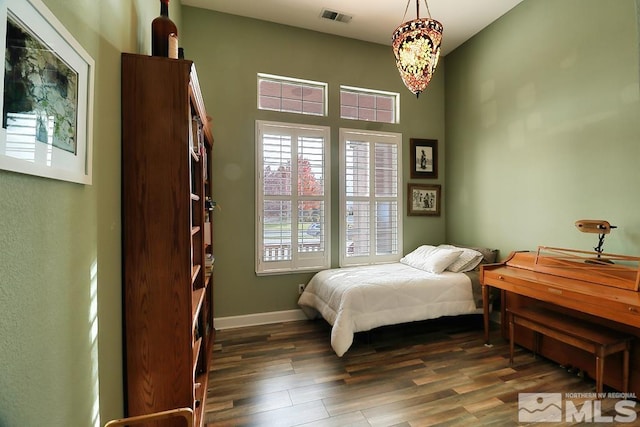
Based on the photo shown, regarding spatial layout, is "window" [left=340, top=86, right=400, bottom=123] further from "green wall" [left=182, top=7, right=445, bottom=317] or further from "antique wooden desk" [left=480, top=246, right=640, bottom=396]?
"antique wooden desk" [left=480, top=246, right=640, bottom=396]

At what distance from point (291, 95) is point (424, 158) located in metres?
1.99

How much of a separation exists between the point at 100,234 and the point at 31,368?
0.56m

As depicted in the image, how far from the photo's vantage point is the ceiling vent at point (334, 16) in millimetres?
3326

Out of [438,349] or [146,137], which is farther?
[438,349]

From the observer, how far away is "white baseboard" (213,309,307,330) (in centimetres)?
331

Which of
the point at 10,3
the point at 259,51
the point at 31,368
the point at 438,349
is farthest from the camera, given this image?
the point at 259,51

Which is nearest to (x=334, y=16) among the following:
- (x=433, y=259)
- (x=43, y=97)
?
(x=433, y=259)

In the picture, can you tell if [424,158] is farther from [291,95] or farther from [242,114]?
[242,114]

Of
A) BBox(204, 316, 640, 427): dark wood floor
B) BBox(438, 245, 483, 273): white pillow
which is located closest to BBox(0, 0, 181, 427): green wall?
BBox(204, 316, 640, 427): dark wood floor

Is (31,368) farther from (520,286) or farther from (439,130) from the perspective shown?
(439,130)

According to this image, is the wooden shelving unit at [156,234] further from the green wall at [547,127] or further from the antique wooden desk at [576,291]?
the green wall at [547,127]

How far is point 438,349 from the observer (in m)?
2.82

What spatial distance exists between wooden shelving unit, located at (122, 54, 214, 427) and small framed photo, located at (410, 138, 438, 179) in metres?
3.29

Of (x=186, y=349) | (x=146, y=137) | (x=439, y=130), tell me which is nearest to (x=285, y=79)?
(x=439, y=130)
